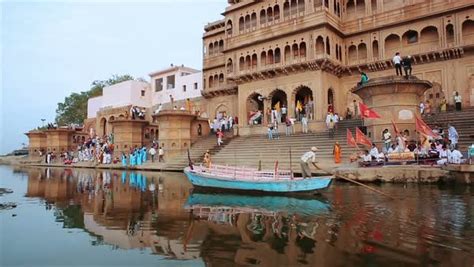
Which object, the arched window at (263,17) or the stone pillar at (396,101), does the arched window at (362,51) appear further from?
the stone pillar at (396,101)

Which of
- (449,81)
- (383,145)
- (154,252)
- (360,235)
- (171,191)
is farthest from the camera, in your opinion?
(449,81)

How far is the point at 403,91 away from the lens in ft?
64.7

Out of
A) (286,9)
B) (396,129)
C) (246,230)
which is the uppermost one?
(286,9)

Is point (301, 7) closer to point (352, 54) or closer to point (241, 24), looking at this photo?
point (352, 54)

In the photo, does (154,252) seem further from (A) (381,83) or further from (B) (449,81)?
(B) (449,81)

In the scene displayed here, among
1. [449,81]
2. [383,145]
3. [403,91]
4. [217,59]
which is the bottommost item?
[383,145]

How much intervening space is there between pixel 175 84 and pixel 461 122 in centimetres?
3350

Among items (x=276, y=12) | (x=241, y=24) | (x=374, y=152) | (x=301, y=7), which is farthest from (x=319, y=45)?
(x=374, y=152)

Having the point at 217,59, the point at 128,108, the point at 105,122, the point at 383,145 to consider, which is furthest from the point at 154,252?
the point at 105,122

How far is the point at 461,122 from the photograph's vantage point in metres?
20.0

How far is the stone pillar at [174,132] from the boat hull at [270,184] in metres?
14.5

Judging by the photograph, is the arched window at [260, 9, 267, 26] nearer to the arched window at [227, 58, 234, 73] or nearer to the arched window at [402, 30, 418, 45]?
the arched window at [227, 58, 234, 73]

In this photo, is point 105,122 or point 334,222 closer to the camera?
point 334,222

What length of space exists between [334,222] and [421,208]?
121 inches
